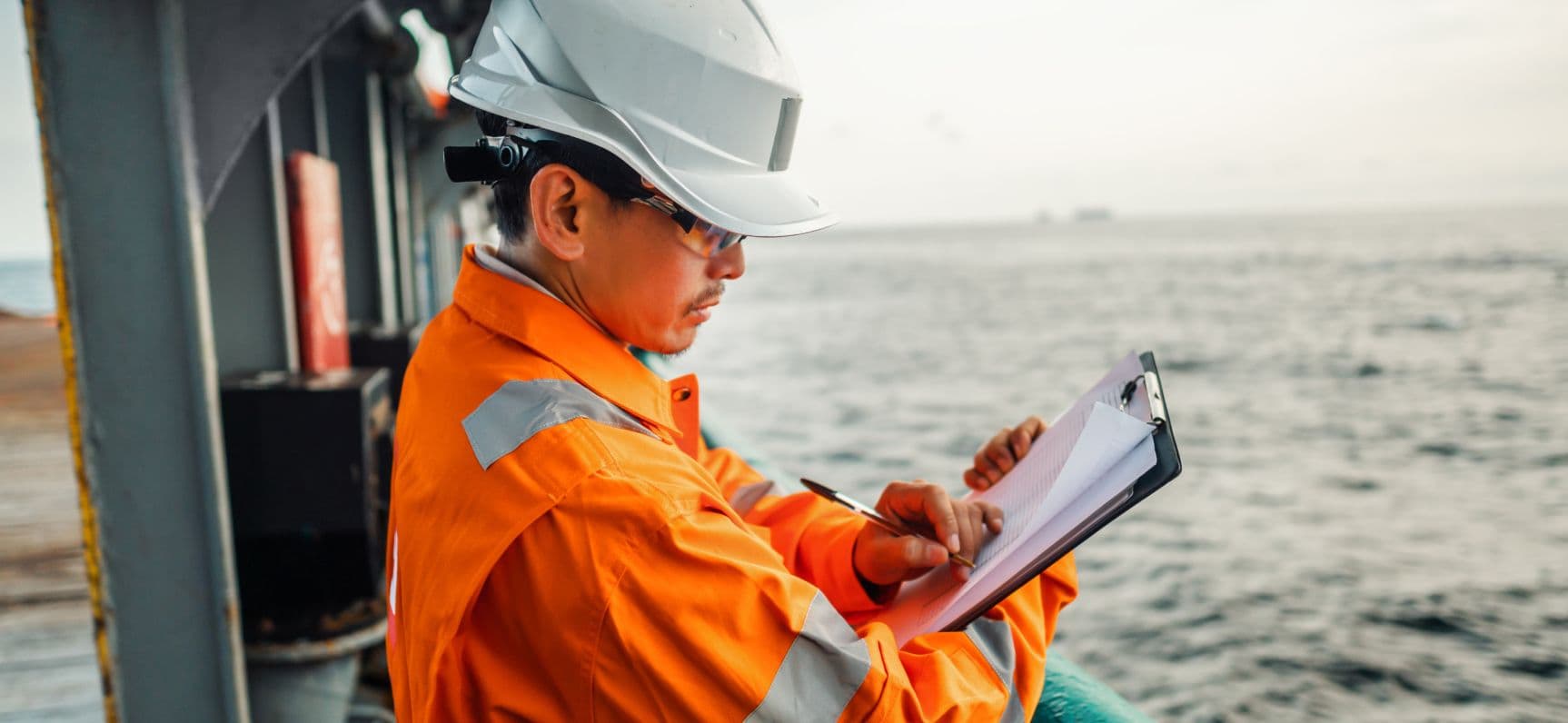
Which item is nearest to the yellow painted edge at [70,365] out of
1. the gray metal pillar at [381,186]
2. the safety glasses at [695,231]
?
the safety glasses at [695,231]

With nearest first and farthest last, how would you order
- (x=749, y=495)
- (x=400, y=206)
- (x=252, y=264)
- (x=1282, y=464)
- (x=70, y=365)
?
(x=749, y=495) → (x=70, y=365) → (x=252, y=264) → (x=400, y=206) → (x=1282, y=464)

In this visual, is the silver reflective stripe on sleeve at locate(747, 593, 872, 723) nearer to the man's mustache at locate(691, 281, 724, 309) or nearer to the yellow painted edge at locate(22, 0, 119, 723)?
the man's mustache at locate(691, 281, 724, 309)

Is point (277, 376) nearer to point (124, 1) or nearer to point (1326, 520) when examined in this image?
point (124, 1)

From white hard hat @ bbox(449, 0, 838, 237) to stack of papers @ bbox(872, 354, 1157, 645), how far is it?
47cm

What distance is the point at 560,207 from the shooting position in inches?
48.3

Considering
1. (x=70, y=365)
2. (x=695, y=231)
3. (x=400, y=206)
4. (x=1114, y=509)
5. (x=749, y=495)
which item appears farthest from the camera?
(x=400, y=206)

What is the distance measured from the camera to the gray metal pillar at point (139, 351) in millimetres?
1917

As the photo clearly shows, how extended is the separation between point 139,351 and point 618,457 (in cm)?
148

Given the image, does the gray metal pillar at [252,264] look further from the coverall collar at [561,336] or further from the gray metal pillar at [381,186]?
the coverall collar at [561,336]

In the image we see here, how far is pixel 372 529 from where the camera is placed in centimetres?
319

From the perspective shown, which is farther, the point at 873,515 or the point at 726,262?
the point at 873,515

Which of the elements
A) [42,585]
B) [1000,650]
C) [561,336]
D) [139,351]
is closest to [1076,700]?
[1000,650]

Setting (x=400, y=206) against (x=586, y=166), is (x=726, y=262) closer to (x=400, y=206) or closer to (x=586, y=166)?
(x=586, y=166)

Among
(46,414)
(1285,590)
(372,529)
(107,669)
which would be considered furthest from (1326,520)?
(46,414)
